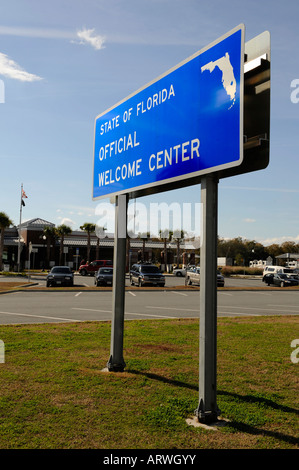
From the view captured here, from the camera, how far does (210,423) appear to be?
459 cm

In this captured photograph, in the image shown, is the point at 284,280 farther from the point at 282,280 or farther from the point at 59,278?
the point at 59,278

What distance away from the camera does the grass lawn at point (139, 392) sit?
4.13 metres

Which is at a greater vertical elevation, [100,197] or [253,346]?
[100,197]

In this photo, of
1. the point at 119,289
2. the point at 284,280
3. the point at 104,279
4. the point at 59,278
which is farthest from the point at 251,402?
the point at 284,280

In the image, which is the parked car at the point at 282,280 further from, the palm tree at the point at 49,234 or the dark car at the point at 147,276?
the palm tree at the point at 49,234

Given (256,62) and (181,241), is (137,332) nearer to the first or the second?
(256,62)

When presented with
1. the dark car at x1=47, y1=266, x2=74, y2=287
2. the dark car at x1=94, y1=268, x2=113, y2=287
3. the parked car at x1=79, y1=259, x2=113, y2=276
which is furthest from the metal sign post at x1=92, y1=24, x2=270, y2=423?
the parked car at x1=79, y1=259, x2=113, y2=276

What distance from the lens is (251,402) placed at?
5.25 meters

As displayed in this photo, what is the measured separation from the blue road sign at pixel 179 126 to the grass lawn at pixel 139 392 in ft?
9.30

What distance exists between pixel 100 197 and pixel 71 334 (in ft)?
11.4

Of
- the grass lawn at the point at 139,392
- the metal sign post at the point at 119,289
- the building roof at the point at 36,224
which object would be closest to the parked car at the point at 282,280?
the grass lawn at the point at 139,392

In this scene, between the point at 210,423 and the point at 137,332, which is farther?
the point at 137,332

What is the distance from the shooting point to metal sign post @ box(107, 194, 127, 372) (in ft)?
22.2
